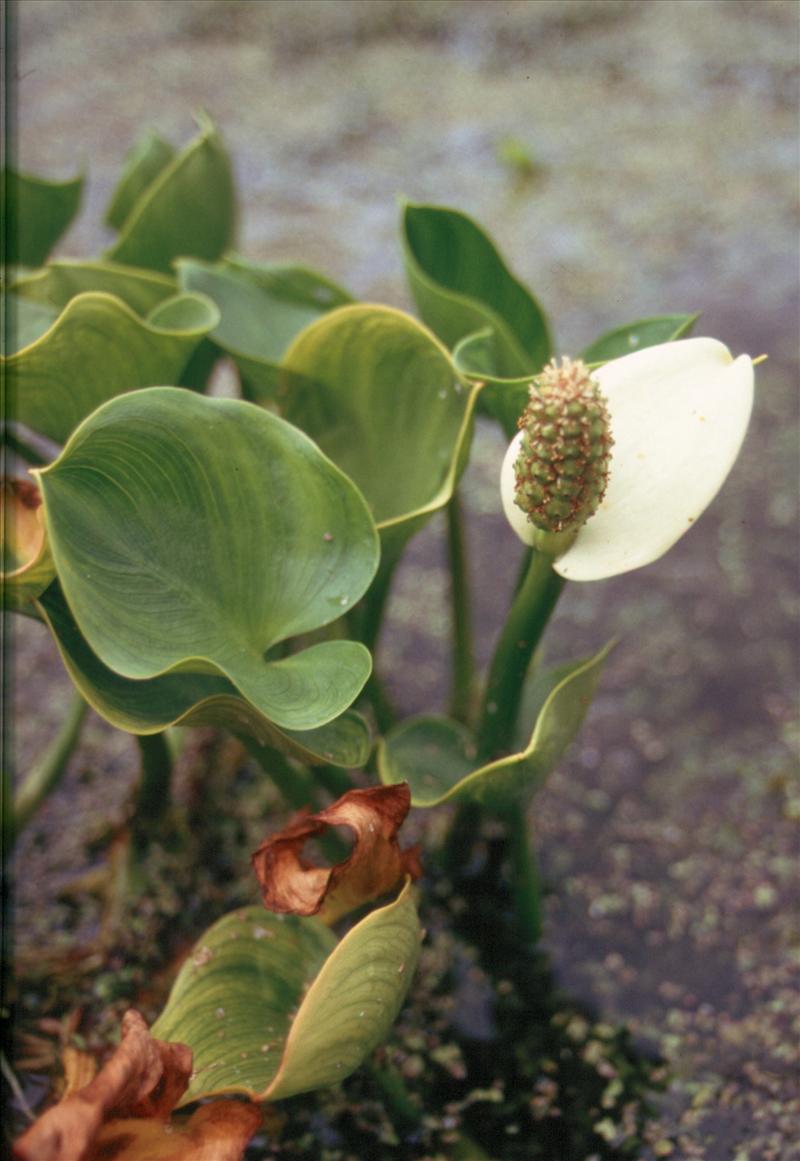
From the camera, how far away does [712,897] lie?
1.05 metres

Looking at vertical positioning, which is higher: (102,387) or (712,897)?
(102,387)

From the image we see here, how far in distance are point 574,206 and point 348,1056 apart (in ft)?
5.69

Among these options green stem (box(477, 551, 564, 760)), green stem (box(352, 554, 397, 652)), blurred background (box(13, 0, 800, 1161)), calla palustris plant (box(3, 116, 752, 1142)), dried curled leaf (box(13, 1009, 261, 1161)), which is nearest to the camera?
dried curled leaf (box(13, 1009, 261, 1161))

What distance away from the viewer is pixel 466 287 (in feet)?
3.41

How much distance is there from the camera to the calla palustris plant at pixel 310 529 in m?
0.68

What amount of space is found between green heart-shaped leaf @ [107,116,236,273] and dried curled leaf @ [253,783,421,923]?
620 millimetres

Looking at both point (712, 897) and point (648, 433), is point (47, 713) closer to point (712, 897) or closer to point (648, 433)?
point (712, 897)

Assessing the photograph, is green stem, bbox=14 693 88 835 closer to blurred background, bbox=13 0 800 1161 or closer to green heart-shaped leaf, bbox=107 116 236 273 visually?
blurred background, bbox=13 0 800 1161

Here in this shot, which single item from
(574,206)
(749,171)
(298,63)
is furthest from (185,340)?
(298,63)

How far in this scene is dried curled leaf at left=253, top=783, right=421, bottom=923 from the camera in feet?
2.21

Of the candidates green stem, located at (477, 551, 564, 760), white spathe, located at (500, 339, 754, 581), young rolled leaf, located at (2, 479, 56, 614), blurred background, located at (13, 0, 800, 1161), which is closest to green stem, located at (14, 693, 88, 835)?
blurred background, located at (13, 0, 800, 1161)

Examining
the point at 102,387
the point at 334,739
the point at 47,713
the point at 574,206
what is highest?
the point at 102,387

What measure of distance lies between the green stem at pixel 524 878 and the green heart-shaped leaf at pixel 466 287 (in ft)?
1.19

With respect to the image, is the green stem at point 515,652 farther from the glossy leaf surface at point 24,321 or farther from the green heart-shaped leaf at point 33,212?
the green heart-shaped leaf at point 33,212
